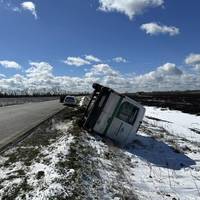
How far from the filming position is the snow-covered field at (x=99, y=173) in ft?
19.4

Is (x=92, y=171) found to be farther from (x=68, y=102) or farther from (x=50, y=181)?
(x=68, y=102)

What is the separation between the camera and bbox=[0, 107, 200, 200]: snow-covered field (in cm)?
590

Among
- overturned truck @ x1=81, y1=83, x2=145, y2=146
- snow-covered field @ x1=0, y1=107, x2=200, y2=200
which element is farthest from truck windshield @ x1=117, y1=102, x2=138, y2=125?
snow-covered field @ x1=0, y1=107, x2=200, y2=200

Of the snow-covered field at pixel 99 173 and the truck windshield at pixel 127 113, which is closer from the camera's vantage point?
the snow-covered field at pixel 99 173

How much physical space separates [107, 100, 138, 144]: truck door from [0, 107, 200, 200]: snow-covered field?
756mm

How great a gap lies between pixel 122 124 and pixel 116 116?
0.42 m

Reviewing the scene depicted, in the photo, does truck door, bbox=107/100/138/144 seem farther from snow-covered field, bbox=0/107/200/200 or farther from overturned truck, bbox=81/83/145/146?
snow-covered field, bbox=0/107/200/200

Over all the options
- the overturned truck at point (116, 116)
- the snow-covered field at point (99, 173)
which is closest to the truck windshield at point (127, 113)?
the overturned truck at point (116, 116)

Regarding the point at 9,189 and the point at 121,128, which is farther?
the point at 121,128

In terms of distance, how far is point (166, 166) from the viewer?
906cm

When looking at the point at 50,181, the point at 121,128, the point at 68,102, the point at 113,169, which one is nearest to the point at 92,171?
the point at 113,169

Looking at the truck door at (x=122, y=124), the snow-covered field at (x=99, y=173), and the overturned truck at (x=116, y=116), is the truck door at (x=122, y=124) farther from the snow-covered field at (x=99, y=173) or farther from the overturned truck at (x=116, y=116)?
the snow-covered field at (x=99, y=173)

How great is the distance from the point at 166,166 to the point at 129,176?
1.96 metres

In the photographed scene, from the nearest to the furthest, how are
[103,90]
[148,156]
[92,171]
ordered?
[92,171] < [148,156] < [103,90]
